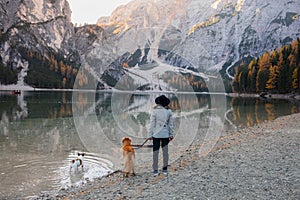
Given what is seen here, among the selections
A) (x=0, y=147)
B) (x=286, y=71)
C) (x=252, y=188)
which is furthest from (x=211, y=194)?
(x=286, y=71)

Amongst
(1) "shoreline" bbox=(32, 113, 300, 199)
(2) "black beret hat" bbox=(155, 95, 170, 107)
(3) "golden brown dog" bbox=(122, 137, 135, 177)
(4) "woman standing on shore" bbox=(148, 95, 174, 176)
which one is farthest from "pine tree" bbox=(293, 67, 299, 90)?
(3) "golden brown dog" bbox=(122, 137, 135, 177)

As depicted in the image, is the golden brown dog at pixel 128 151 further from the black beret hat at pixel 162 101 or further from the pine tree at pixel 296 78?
the pine tree at pixel 296 78

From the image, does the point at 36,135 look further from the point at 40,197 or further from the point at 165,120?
the point at 165,120

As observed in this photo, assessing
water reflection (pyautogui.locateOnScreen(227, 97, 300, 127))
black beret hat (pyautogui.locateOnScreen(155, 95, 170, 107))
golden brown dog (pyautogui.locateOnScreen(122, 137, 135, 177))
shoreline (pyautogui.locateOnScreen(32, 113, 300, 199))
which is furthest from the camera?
water reflection (pyautogui.locateOnScreen(227, 97, 300, 127))

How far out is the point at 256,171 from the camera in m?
10.0

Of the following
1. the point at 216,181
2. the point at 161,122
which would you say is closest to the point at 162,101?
the point at 161,122

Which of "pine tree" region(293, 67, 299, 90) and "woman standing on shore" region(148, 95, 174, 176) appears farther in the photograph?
"pine tree" region(293, 67, 299, 90)

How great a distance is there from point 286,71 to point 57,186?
82.9 metres

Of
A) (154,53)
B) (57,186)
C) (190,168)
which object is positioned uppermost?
(154,53)

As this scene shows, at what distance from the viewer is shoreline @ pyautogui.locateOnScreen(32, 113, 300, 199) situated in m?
8.03

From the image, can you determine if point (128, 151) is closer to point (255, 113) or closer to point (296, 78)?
point (255, 113)

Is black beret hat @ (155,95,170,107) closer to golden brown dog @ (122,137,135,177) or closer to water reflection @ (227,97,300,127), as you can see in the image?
golden brown dog @ (122,137,135,177)

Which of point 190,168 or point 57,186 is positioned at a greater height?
point 190,168

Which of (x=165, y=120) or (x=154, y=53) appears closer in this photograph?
(x=165, y=120)
